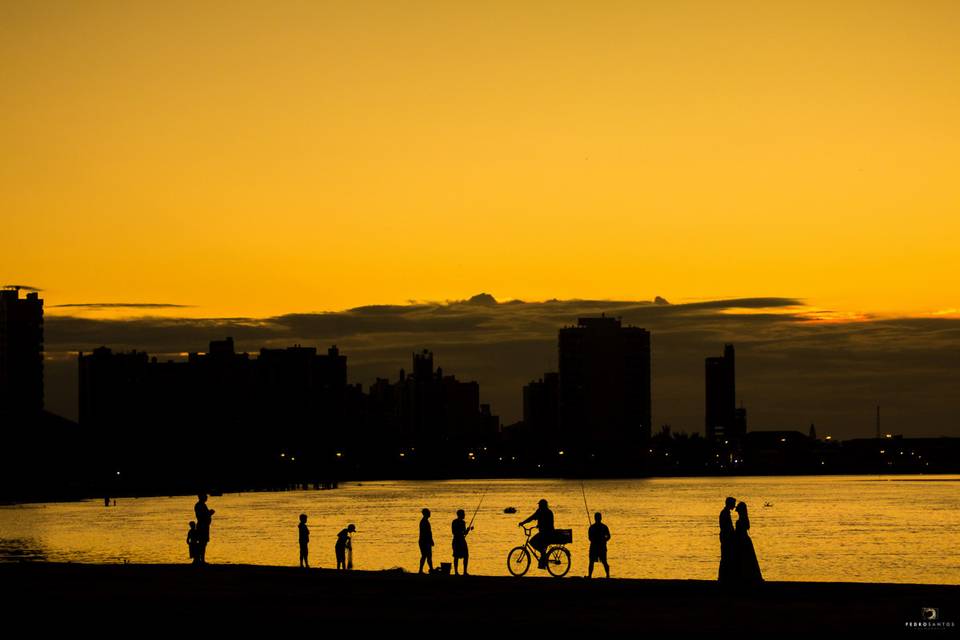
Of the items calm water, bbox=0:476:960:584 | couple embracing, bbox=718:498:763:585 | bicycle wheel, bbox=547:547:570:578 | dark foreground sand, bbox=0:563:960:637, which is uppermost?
couple embracing, bbox=718:498:763:585

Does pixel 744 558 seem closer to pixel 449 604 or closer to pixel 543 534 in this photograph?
pixel 449 604

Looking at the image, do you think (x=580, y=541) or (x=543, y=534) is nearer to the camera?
(x=543, y=534)

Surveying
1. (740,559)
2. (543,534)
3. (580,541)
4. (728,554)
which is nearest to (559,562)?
(543,534)

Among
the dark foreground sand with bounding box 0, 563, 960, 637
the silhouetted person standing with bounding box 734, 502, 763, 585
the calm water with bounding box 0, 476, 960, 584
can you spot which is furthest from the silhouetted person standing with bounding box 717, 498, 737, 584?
the calm water with bounding box 0, 476, 960, 584

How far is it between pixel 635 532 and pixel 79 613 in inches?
4666

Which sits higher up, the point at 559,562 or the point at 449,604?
the point at 449,604

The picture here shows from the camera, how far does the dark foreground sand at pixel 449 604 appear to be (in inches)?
908

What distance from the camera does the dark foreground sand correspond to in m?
23.1

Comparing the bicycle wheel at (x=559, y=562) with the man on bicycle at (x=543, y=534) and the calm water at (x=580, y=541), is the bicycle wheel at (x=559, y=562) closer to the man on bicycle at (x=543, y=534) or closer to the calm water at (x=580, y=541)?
the man on bicycle at (x=543, y=534)

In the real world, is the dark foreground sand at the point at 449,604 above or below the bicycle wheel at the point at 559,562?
above

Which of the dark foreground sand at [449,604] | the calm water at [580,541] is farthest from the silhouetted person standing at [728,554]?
the calm water at [580,541]

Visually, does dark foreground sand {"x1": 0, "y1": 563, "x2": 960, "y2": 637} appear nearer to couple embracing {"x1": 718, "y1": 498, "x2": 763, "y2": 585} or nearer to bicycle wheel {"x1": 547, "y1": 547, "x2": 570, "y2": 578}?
couple embracing {"x1": 718, "y1": 498, "x2": 763, "y2": 585}

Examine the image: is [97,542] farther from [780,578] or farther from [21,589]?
[21,589]

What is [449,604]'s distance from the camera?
1063 inches
